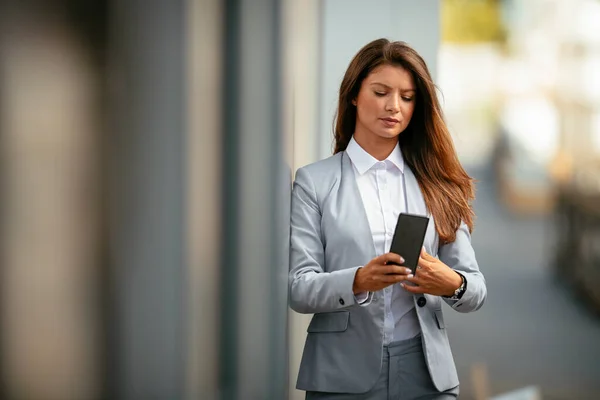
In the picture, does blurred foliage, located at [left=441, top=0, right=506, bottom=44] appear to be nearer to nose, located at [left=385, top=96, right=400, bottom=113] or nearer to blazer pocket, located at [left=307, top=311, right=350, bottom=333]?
nose, located at [left=385, top=96, right=400, bottom=113]

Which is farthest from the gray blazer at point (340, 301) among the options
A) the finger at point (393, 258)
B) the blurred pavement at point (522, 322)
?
the blurred pavement at point (522, 322)

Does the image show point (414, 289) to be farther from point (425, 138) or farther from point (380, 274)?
point (425, 138)

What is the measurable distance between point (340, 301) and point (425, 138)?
427 mm

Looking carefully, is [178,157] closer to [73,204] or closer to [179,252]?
[179,252]

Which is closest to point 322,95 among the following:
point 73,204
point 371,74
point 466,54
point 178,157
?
point 371,74

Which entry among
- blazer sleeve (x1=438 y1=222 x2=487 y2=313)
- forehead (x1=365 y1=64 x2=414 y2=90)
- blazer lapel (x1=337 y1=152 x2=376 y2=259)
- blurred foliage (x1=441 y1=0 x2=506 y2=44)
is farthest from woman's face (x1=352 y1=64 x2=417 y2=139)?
blurred foliage (x1=441 y1=0 x2=506 y2=44)

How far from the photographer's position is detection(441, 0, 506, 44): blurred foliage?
4.92 metres

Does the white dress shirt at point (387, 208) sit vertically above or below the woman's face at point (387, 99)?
below

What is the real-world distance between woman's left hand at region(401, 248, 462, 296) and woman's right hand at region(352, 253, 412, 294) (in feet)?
0.22

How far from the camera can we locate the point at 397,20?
2.77m

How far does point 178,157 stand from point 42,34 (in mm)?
267

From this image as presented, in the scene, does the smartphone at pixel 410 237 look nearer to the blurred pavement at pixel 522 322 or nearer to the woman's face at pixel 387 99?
the woman's face at pixel 387 99

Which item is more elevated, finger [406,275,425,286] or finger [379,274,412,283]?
finger [379,274,412,283]

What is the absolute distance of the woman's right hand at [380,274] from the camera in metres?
1.59
